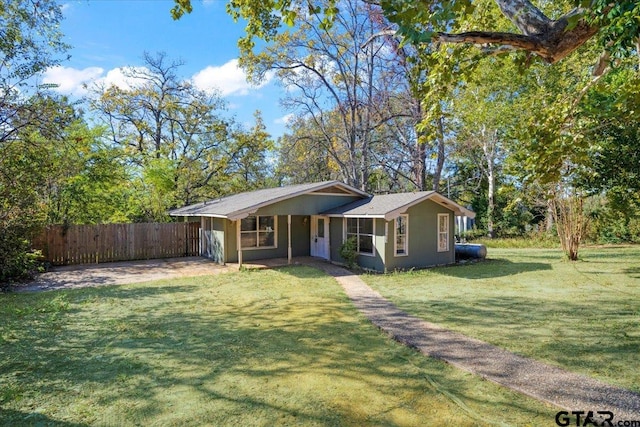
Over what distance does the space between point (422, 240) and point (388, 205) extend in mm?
2160

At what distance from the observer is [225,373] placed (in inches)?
179

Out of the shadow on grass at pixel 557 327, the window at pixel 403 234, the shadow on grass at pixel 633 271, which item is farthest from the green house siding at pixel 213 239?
the shadow on grass at pixel 633 271

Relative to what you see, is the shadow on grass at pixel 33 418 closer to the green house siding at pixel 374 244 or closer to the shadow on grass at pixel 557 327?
the shadow on grass at pixel 557 327

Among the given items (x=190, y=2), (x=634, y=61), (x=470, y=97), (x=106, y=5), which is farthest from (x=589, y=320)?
(x=470, y=97)

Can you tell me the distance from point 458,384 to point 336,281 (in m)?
7.07

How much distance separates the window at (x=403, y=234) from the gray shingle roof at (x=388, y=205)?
712 millimetres

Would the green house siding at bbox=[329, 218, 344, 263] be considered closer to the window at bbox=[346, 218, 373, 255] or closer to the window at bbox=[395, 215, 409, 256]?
the window at bbox=[346, 218, 373, 255]

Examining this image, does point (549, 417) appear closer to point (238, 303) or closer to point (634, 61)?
point (238, 303)

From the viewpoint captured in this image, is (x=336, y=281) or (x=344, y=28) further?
(x=344, y=28)

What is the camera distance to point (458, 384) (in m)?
4.15

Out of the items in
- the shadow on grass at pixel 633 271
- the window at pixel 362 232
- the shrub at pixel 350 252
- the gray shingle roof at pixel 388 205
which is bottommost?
the shadow on grass at pixel 633 271

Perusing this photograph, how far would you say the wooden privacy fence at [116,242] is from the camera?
14.3 meters

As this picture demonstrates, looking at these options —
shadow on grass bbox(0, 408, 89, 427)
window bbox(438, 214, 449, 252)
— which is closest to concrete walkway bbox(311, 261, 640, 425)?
shadow on grass bbox(0, 408, 89, 427)

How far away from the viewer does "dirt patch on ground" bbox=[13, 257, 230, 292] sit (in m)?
10.8
